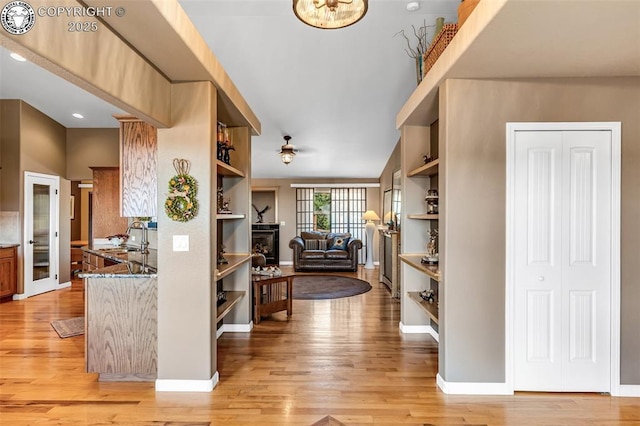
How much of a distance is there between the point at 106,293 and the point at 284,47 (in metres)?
3.08

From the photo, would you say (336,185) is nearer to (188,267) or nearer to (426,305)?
(426,305)

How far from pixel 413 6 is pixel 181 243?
2.94 metres

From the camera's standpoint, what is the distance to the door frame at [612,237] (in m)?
2.55

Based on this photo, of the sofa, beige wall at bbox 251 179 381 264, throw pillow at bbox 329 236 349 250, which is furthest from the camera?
beige wall at bbox 251 179 381 264

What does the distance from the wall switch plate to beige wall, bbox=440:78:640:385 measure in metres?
1.99

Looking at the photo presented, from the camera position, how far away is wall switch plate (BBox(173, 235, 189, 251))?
2.66m

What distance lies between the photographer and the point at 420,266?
317 centimetres

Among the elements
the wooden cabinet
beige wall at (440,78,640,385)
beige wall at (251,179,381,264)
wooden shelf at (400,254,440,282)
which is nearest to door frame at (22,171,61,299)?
the wooden cabinet

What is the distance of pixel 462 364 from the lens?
2.60 m

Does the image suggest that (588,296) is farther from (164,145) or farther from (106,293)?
(106,293)

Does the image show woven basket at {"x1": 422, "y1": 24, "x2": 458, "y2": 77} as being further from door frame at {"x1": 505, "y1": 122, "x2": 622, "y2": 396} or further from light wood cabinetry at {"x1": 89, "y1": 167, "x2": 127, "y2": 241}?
light wood cabinetry at {"x1": 89, "y1": 167, "x2": 127, "y2": 241}

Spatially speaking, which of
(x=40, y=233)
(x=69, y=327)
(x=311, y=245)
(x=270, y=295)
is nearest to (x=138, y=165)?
(x=270, y=295)

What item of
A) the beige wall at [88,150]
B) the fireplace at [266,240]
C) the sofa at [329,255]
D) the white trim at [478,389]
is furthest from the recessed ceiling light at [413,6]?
the fireplace at [266,240]

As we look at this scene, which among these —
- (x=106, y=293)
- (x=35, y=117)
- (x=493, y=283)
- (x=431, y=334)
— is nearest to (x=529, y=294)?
(x=493, y=283)
